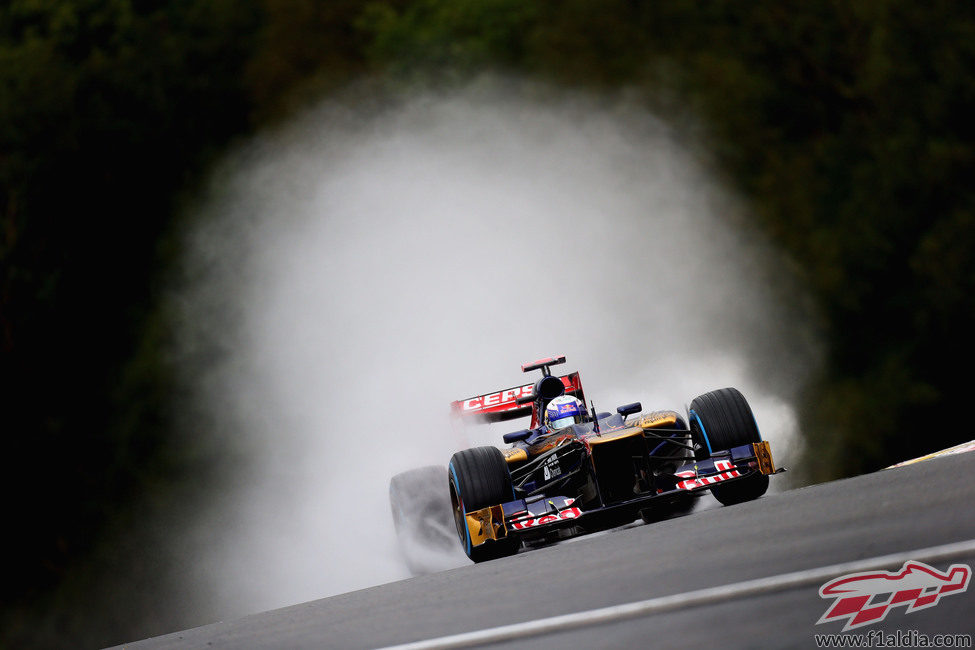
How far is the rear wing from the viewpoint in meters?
10.8

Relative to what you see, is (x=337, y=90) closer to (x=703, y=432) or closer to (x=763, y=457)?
(x=703, y=432)

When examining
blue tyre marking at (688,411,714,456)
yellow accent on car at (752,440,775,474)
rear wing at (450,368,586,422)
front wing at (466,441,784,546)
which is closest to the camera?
front wing at (466,441,784,546)

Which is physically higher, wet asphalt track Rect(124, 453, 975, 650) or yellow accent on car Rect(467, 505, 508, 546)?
yellow accent on car Rect(467, 505, 508, 546)

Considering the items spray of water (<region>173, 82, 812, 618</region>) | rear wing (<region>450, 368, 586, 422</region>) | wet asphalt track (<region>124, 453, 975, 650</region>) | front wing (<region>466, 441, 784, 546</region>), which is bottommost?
wet asphalt track (<region>124, 453, 975, 650</region>)

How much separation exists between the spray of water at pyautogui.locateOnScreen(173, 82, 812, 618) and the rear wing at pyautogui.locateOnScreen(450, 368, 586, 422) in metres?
6.68

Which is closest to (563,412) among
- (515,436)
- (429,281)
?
(515,436)

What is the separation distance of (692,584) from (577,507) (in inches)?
174

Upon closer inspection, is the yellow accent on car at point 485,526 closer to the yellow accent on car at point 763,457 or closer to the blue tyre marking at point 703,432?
the blue tyre marking at point 703,432

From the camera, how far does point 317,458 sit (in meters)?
21.8

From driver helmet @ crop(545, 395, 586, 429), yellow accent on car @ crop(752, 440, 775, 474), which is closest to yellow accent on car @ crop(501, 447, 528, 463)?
driver helmet @ crop(545, 395, 586, 429)

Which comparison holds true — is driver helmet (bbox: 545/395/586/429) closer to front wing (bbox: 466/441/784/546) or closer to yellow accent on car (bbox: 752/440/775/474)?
front wing (bbox: 466/441/784/546)

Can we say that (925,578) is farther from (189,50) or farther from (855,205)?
(189,50)

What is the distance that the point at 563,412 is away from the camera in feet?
32.4

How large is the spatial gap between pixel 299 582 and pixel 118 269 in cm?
1588
